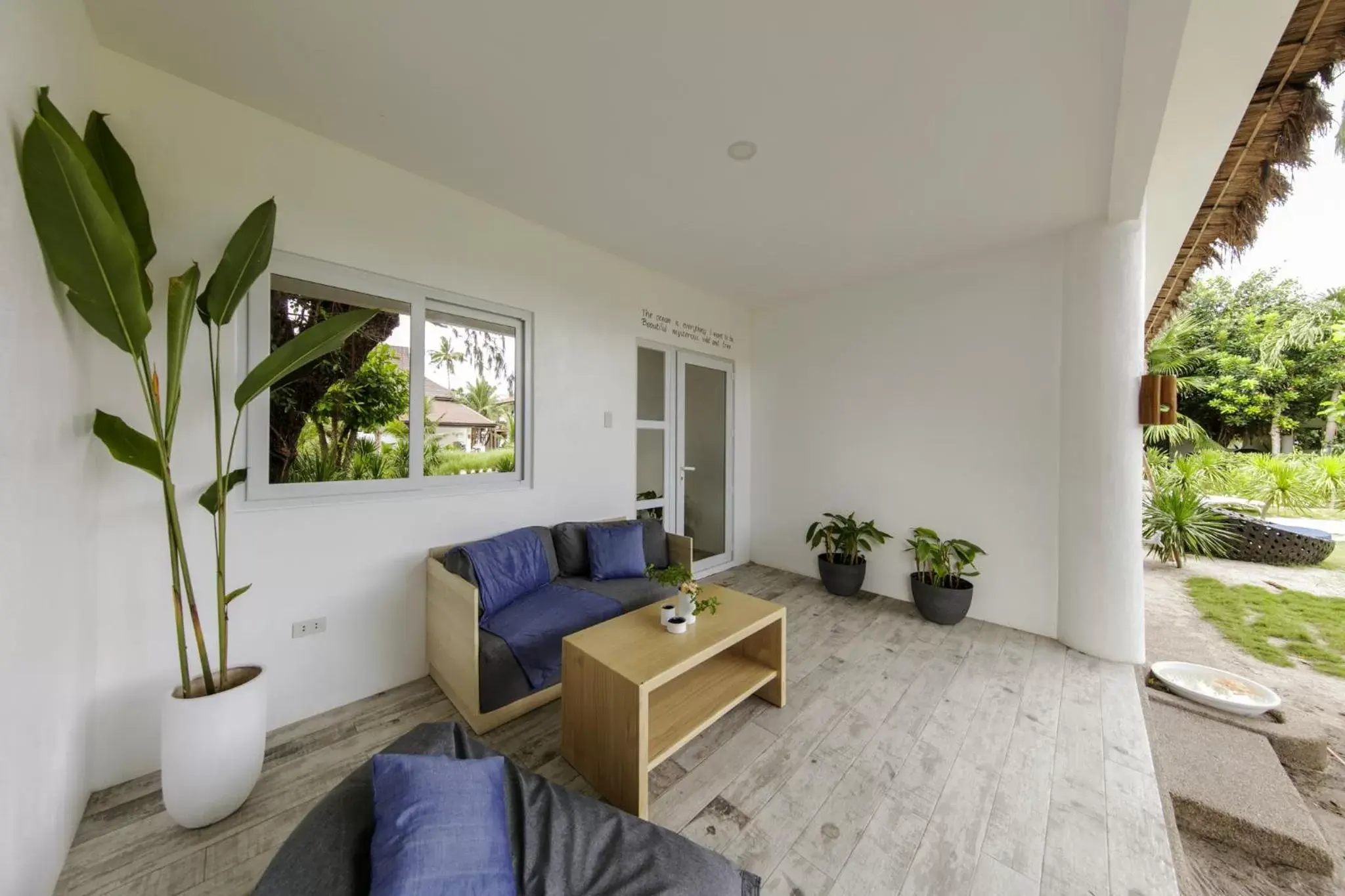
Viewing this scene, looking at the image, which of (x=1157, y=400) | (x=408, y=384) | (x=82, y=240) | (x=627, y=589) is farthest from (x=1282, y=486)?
(x=82, y=240)

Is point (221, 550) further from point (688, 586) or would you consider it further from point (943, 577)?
point (943, 577)

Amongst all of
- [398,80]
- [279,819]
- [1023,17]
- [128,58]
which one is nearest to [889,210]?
[1023,17]

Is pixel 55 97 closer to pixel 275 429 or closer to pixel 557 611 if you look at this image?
pixel 275 429

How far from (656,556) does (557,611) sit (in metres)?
1.02

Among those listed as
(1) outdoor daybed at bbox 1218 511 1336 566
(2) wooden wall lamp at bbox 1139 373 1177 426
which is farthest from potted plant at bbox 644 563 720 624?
(1) outdoor daybed at bbox 1218 511 1336 566

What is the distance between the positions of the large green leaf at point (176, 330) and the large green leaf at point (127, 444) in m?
0.08

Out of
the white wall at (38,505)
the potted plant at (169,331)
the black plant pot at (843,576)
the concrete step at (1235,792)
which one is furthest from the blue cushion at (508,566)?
the concrete step at (1235,792)

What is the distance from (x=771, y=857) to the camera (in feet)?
4.83

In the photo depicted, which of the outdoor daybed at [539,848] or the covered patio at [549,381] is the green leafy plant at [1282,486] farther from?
the outdoor daybed at [539,848]

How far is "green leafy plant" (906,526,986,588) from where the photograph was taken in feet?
10.9

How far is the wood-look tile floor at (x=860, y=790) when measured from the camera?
1.42m

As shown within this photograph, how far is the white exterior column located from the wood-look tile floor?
1.10ft

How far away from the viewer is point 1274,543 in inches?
176

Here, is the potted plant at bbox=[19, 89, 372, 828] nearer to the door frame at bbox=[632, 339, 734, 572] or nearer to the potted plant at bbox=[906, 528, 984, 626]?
the door frame at bbox=[632, 339, 734, 572]
